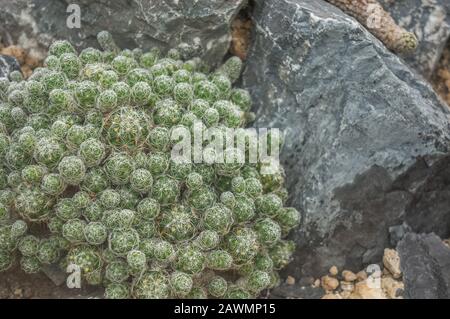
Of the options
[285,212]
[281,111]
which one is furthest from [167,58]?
[285,212]

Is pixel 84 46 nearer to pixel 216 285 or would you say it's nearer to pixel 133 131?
pixel 133 131

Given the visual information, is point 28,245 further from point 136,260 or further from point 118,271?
point 136,260

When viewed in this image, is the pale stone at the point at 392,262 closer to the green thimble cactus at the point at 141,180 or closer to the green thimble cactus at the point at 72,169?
the green thimble cactus at the point at 141,180

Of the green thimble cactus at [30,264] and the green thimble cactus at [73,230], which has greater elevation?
the green thimble cactus at [73,230]

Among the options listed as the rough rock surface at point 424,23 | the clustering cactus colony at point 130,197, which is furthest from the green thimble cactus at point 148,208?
the rough rock surface at point 424,23

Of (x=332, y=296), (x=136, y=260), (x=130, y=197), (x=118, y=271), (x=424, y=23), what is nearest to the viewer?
(x=136, y=260)

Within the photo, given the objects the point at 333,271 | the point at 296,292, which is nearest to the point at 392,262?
the point at 333,271
